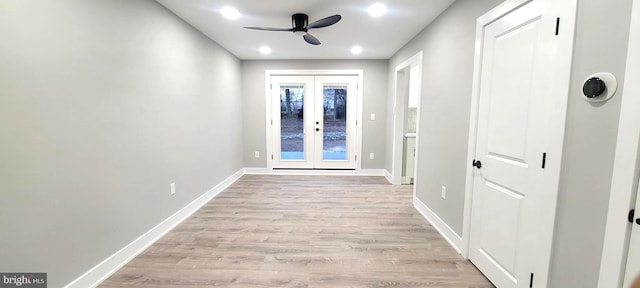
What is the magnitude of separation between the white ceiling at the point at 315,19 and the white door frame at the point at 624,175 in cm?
179

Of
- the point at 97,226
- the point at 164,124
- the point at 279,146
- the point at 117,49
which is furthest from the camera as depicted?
the point at 279,146

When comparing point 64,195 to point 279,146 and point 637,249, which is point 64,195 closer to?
point 637,249

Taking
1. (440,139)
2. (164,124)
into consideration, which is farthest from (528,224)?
(164,124)

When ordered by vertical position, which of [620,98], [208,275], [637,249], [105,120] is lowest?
[208,275]

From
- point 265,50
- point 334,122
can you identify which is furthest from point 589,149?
point 334,122

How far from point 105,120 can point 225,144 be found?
246 cm

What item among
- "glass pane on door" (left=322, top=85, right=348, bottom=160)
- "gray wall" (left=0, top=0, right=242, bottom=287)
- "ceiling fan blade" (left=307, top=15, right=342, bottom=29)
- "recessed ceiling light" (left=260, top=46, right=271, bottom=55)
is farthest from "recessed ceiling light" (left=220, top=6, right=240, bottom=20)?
"glass pane on door" (left=322, top=85, right=348, bottom=160)

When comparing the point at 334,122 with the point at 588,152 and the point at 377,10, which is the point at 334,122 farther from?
the point at 588,152

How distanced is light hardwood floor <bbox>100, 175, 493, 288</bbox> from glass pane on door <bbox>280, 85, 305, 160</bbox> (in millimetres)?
1811

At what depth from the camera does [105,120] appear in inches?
78.7

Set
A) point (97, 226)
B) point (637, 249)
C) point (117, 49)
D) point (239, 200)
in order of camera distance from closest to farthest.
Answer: point (637, 249), point (97, 226), point (117, 49), point (239, 200)

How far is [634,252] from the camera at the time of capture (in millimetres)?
1065

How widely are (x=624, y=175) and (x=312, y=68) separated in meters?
4.60

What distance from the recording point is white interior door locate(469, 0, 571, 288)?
4.89ft
